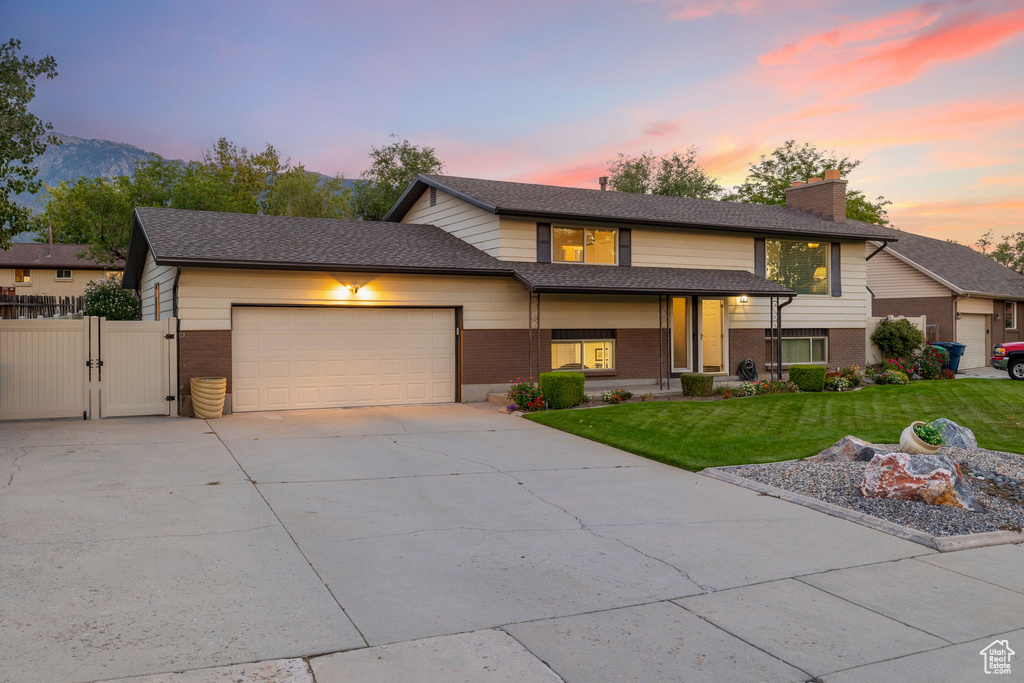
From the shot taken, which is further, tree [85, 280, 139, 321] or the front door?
tree [85, 280, 139, 321]

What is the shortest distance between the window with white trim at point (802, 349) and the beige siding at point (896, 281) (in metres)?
8.22

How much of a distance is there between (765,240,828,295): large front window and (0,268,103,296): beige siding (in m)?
41.9

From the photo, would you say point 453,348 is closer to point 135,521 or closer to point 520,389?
point 520,389

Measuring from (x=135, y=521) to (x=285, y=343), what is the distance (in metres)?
9.49

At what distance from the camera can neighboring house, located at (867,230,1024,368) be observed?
29.8m

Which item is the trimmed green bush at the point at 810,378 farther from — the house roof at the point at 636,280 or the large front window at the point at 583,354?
the large front window at the point at 583,354

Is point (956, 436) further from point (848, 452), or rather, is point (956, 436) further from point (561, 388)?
point (561, 388)

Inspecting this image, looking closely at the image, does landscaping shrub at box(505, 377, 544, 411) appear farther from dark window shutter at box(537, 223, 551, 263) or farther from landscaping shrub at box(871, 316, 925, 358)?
landscaping shrub at box(871, 316, 925, 358)

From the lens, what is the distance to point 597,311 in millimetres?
19734

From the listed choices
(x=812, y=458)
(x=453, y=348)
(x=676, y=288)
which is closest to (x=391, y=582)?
(x=812, y=458)

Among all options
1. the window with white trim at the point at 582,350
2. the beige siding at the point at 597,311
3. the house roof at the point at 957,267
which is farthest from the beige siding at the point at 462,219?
the house roof at the point at 957,267

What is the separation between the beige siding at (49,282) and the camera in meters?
46.2

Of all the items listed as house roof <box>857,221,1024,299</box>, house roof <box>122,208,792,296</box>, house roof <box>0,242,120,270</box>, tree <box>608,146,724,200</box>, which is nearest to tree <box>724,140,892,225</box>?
tree <box>608,146,724,200</box>

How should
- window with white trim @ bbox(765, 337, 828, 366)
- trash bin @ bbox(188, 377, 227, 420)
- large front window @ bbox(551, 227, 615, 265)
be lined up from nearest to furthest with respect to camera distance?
trash bin @ bbox(188, 377, 227, 420)
large front window @ bbox(551, 227, 615, 265)
window with white trim @ bbox(765, 337, 828, 366)
